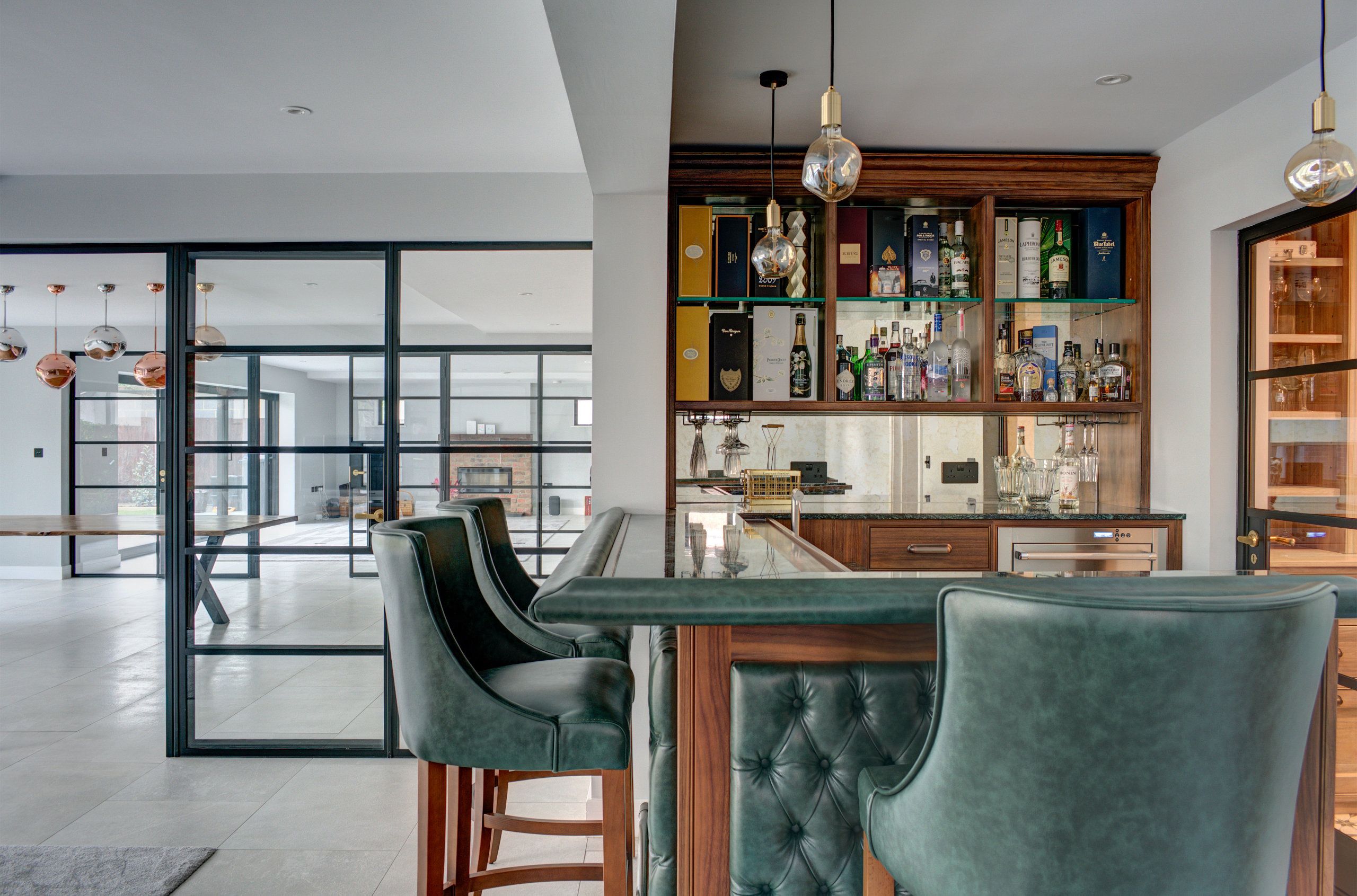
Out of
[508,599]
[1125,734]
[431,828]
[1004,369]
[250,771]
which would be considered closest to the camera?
[1125,734]

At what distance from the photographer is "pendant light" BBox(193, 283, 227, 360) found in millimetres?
3406

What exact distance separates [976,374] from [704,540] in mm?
2091

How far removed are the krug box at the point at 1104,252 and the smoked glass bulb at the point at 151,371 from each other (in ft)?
19.4

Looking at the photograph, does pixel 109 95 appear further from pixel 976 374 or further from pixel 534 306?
pixel 976 374

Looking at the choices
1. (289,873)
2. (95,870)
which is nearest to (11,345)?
(95,870)

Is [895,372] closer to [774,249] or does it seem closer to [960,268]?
[960,268]

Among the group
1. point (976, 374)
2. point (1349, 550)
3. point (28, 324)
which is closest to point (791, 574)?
point (1349, 550)

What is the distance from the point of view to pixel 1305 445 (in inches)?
103

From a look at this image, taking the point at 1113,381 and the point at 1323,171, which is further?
the point at 1113,381

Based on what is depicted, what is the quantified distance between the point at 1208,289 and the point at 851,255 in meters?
1.34

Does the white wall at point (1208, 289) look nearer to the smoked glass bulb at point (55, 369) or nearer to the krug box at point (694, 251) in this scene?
the krug box at point (694, 251)

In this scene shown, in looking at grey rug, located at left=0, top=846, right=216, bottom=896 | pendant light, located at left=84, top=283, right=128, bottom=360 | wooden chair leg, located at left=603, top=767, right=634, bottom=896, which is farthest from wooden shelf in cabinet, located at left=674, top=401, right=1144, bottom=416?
pendant light, located at left=84, top=283, right=128, bottom=360

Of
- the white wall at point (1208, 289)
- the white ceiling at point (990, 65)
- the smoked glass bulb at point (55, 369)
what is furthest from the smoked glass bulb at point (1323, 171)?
the smoked glass bulb at point (55, 369)

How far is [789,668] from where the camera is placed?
4.02ft
